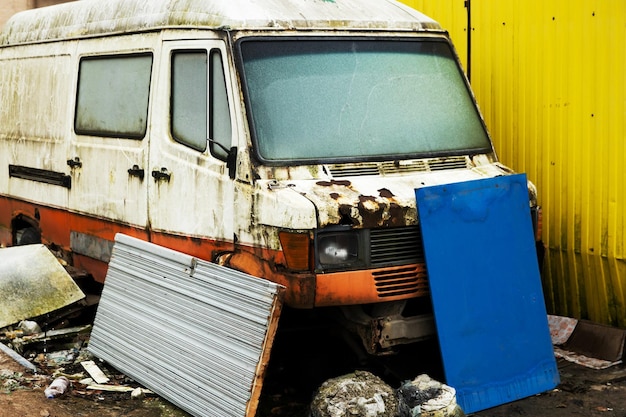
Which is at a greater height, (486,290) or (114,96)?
(114,96)

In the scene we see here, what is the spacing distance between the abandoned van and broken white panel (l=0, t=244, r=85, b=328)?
0.31m

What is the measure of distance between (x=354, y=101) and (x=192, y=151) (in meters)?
1.10

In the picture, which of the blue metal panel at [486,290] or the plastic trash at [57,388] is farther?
the plastic trash at [57,388]

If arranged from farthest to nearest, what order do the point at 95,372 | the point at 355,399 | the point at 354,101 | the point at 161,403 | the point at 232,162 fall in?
the point at 95,372, the point at 354,101, the point at 161,403, the point at 232,162, the point at 355,399

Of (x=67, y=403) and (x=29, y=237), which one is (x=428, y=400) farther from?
(x=29, y=237)

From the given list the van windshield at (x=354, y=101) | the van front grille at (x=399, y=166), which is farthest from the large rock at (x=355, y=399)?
the van windshield at (x=354, y=101)

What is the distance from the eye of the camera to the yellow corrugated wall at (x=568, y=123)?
21.2 ft

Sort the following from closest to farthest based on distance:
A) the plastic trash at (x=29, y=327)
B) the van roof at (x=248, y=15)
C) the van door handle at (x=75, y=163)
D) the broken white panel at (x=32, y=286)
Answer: the van roof at (x=248, y=15)
the plastic trash at (x=29, y=327)
the broken white panel at (x=32, y=286)
the van door handle at (x=75, y=163)

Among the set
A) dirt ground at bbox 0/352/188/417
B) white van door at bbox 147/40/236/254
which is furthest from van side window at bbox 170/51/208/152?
dirt ground at bbox 0/352/188/417

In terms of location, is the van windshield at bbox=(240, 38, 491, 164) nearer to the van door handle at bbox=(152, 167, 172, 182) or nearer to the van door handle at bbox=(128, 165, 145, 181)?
the van door handle at bbox=(152, 167, 172, 182)

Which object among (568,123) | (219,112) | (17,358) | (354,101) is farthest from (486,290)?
(17,358)

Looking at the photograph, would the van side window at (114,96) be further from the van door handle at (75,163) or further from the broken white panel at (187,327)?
the broken white panel at (187,327)

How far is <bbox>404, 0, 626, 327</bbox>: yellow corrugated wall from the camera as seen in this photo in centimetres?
646

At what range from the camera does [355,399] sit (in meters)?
5.08
